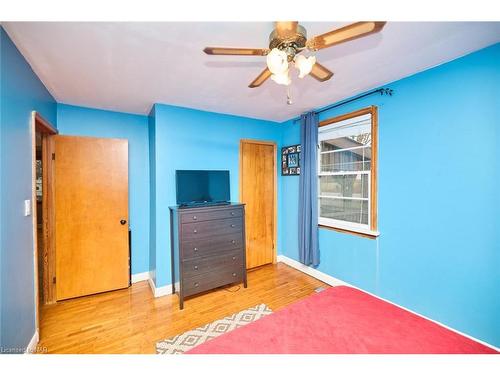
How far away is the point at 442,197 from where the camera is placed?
186cm

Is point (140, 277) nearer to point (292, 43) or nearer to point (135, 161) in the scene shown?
point (135, 161)

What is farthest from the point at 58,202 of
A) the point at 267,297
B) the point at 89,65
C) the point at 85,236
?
the point at 267,297

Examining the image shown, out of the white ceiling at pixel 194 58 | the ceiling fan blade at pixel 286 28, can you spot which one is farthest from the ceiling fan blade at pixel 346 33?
the white ceiling at pixel 194 58

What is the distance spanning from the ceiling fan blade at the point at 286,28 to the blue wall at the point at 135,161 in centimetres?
263

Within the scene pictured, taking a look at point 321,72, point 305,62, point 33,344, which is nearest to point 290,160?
point 321,72

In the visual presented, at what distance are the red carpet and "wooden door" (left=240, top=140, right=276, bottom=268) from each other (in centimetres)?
218

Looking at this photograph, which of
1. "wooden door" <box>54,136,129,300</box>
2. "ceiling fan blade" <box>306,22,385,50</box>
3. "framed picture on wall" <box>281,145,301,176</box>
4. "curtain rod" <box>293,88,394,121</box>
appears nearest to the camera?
"ceiling fan blade" <box>306,22,385,50</box>

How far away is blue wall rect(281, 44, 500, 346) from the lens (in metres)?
1.62

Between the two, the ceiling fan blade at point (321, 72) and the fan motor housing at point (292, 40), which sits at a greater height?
the fan motor housing at point (292, 40)

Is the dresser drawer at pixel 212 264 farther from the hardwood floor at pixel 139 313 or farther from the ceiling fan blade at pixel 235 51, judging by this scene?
the ceiling fan blade at pixel 235 51

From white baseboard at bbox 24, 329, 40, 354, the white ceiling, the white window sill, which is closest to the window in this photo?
the white window sill

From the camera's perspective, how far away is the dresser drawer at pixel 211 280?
7.88ft

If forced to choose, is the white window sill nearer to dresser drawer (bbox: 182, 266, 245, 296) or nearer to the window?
the window
